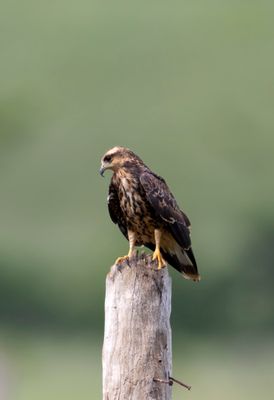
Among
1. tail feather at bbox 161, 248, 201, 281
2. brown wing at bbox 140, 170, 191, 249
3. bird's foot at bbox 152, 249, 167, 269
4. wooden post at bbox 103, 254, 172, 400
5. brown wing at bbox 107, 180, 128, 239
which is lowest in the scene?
wooden post at bbox 103, 254, 172, 400

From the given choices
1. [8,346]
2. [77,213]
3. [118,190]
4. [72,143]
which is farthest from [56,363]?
[118,190]

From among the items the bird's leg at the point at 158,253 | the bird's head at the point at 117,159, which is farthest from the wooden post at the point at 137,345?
the bird's head at the point at 117,159

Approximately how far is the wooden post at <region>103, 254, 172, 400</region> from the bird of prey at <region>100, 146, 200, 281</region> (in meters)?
1.87

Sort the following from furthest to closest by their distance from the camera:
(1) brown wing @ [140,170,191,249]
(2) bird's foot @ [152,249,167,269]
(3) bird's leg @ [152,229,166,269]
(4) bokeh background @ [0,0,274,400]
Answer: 1. (4) bokeh background @ [0,0,274,400]
2. (1) brown wing @ [140,170,191,249]
3. (3) bird's leg @ [152,229,166,269]
4. (2) bird's foot @ [152,249,167,269]

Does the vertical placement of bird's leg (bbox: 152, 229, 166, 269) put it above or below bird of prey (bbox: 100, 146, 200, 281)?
below

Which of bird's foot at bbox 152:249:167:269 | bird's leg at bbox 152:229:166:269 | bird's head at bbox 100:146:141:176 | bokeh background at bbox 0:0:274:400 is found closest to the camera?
bird's foot at bbox 152:249:167:269

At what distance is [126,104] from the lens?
4209 cm

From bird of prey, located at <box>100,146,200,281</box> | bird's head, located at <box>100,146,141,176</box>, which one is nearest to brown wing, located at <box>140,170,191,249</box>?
bird of prey, located at <box>100,146,200,281</box>

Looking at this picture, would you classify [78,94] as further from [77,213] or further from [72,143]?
[77,213]

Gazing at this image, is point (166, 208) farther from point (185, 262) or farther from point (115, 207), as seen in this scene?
point (115, 207)

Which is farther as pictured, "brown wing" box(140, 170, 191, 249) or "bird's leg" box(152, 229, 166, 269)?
"brown wing" box(140, 170, 191, 249)

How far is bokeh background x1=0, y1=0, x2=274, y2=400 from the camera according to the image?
29.0 meters

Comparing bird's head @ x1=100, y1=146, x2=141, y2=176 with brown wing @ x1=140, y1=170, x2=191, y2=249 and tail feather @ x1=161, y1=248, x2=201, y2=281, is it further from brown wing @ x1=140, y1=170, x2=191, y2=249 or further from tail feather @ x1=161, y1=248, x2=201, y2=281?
tail feather @ x1=161, y1=248, x2=201, y2=281

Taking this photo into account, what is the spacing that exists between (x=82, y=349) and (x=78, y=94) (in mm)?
14013
